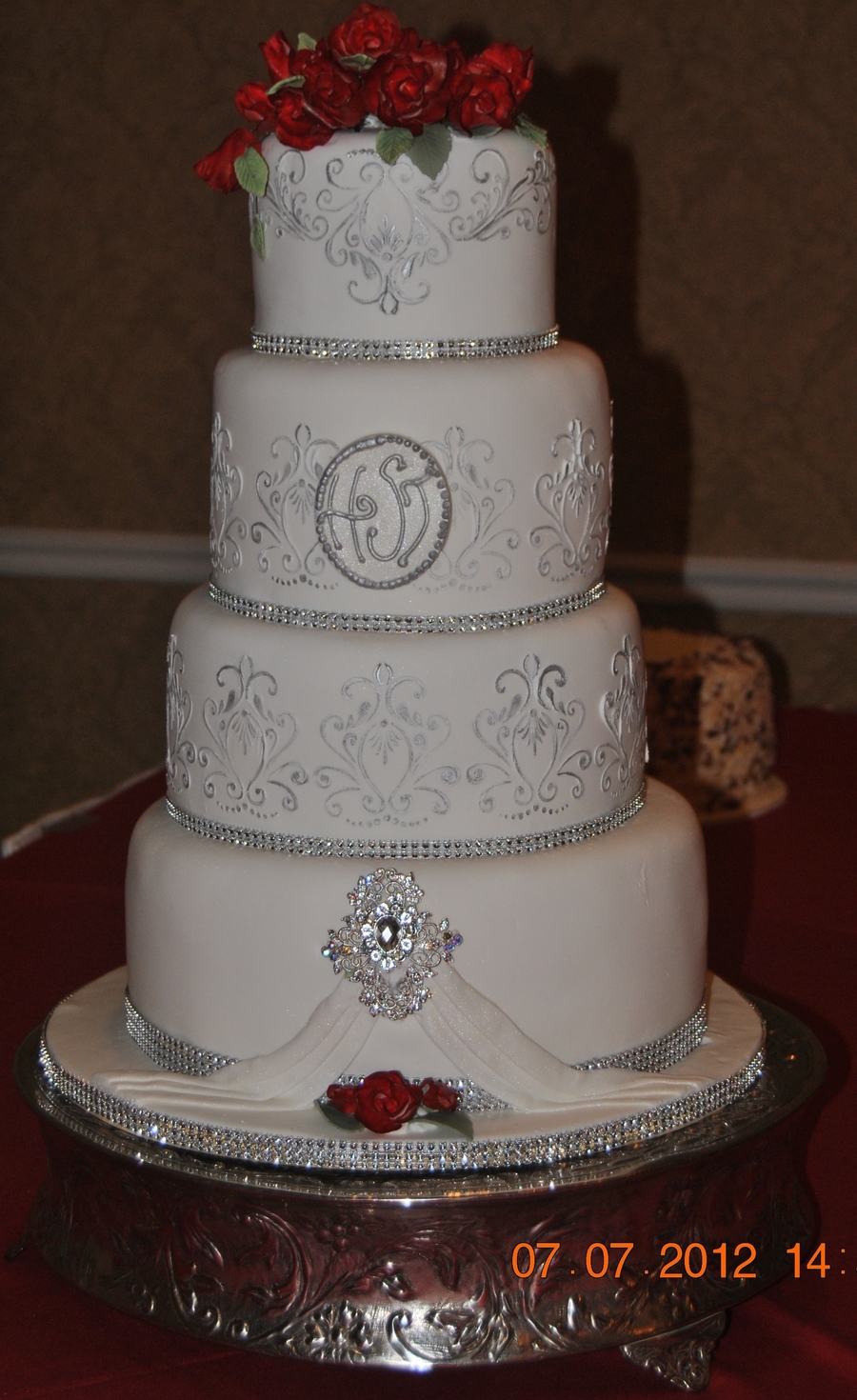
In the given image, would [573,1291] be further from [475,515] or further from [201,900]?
[475,515]

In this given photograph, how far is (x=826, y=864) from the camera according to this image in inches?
117

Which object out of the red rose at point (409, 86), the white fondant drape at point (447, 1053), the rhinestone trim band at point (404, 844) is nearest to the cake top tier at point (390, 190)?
the red rose at point (409, 86)

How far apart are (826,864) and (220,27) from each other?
2668 millimetres

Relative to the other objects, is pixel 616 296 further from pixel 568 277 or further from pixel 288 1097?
pixel 288 1097

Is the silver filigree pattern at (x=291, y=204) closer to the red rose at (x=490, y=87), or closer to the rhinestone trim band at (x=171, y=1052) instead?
the red rose at (x=490, y=87)

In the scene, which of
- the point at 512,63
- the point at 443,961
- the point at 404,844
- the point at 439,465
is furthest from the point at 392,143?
the point at 443,961

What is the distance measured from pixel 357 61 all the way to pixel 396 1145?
1.00m

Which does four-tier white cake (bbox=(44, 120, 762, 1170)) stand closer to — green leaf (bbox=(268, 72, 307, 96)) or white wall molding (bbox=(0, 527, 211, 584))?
green leaf (bbox=(268, 72, 307, 96))

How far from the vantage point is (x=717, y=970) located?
8.22 ft

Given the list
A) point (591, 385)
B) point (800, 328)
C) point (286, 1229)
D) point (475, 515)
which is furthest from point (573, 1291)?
point (800, 328)

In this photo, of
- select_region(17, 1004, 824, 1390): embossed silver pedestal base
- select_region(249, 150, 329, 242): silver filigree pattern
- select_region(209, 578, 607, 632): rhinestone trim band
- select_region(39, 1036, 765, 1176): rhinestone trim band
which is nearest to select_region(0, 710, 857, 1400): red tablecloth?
select_region(17, 1004, 824, 1390): embossed silver pedestal base

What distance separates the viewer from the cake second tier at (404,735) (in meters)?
1.56

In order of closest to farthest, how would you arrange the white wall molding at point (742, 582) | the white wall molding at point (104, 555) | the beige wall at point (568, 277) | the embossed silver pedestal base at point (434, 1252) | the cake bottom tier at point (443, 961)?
the embossed silver pedestal base at point (434, 1252), the cake bottom tier at point (443, 961), the beige wall at point (568, 277), the white wall molding at point (742, 582), the white wall molding at point (104, 555)

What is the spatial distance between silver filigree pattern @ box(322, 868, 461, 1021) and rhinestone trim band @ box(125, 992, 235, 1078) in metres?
0.19
